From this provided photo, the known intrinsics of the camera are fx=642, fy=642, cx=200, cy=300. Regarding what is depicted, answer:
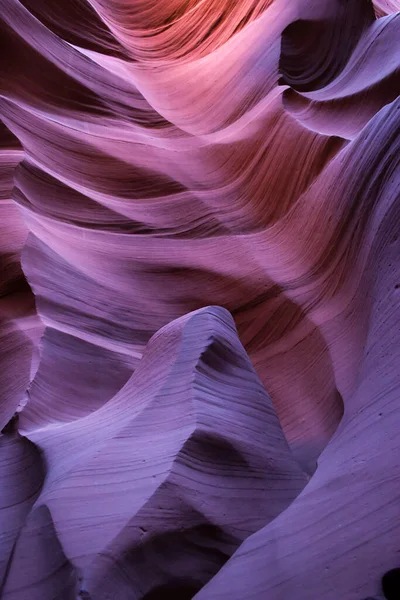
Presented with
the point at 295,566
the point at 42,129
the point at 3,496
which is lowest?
the point at 295,566

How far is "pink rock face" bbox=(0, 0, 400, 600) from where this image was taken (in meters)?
1.39

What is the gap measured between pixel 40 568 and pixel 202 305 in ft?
4.06

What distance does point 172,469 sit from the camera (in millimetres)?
1504

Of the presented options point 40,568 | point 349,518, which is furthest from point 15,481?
point 349,518

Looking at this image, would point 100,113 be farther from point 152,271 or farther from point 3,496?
point 3,496

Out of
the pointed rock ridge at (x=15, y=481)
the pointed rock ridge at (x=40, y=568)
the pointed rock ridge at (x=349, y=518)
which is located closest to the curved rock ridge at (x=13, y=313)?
the pointed rock ridge at (x=15, y=481)

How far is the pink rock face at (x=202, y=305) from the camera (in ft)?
4.56

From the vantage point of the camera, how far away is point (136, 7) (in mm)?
4340

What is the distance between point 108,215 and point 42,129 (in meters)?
0.51

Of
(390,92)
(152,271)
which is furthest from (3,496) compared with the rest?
(390,92)

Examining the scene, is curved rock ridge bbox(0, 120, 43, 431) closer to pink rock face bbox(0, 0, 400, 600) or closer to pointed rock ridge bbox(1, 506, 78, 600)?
pink rock face bbox(0, 0, 400, 600)

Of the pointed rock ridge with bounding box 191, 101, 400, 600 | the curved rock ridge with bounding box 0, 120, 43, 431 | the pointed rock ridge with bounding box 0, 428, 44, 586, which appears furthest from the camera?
the curved rock ridge with bounding box 0, 120, 43, 431

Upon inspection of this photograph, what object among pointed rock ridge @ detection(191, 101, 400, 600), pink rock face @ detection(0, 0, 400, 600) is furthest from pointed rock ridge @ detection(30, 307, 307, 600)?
pointed rock ridge @ detection(191, 101, 400, 600)

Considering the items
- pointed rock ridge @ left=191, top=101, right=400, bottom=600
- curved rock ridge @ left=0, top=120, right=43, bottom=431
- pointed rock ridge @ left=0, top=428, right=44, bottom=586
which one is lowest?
pointed rock ridge @ left=191, top=101, right=400, bottom=600
